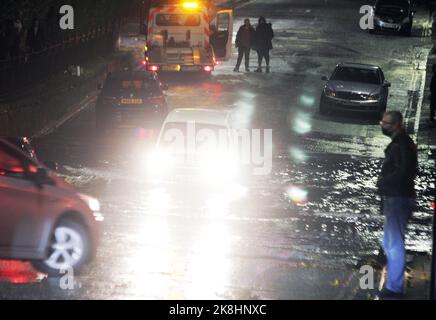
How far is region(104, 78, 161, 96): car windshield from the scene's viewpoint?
79.8ft

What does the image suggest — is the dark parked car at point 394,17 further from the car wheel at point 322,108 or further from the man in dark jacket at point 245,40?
the car wheel at point 322,108

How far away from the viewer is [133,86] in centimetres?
2444

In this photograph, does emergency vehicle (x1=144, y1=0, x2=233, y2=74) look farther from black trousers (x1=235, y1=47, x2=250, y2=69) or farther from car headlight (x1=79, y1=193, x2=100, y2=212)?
car headlight (x1=79, y1=193, x2=100, y2=212)

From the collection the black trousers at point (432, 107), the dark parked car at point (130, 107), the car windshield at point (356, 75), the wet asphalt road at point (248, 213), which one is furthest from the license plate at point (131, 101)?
the black trousers at point (432, 107)

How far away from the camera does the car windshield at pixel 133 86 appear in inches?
958

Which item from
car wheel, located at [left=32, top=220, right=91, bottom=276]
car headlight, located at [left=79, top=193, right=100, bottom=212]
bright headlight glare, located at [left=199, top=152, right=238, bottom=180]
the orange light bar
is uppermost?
car headlight, located at [left=79, top=193, right=100, bottom=212]

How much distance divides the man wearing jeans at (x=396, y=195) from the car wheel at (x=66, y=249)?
3533 mm

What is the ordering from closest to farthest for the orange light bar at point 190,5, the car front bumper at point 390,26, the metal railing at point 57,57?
the metal railing at point 57,57 → the orange light bar at point 190,5 → the car front bumper at point 390,26

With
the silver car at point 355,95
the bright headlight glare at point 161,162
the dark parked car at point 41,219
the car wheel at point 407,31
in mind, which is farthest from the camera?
the car wheel at point 407,31

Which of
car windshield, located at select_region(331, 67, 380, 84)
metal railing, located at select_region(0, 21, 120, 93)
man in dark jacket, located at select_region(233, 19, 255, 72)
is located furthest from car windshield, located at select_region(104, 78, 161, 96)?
man in dark jacket, located at select_region(233, 19, 255, 72)

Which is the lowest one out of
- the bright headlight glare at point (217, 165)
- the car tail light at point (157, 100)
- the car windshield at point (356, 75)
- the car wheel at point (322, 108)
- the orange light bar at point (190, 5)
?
the car wheel at point (322, 108)

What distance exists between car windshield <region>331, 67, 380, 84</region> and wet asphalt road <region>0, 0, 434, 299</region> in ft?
4.19
